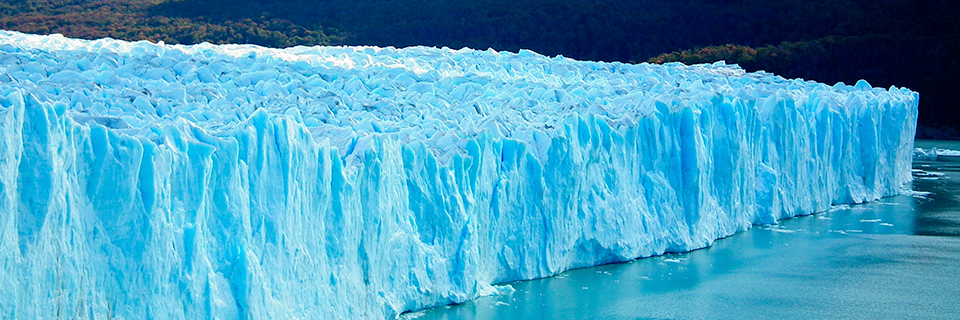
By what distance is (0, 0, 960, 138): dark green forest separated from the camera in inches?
1104

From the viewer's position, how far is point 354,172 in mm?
5719

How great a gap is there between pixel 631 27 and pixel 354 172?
28.0 m

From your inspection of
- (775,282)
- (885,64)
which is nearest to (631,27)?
(885,64)

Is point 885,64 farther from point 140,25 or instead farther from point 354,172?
point 354,172

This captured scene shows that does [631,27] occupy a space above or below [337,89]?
above

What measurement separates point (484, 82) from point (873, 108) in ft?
19.3

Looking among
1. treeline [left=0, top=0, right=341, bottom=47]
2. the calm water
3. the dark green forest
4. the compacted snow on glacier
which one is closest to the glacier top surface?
the compacted snow on glacier

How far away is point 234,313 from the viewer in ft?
16.1

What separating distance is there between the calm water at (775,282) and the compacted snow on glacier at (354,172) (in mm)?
250

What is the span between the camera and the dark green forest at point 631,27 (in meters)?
28.0

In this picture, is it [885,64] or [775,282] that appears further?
[885,64]

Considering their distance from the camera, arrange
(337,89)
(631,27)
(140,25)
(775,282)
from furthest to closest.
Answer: (631,27), (140,25), (337,89), (775,282)

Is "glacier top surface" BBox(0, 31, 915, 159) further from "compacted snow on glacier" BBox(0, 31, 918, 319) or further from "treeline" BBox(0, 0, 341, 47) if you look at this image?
"treeline" BBox(0, 0, 341, 47)

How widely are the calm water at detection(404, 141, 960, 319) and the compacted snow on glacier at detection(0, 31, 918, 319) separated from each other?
0.82 feet
